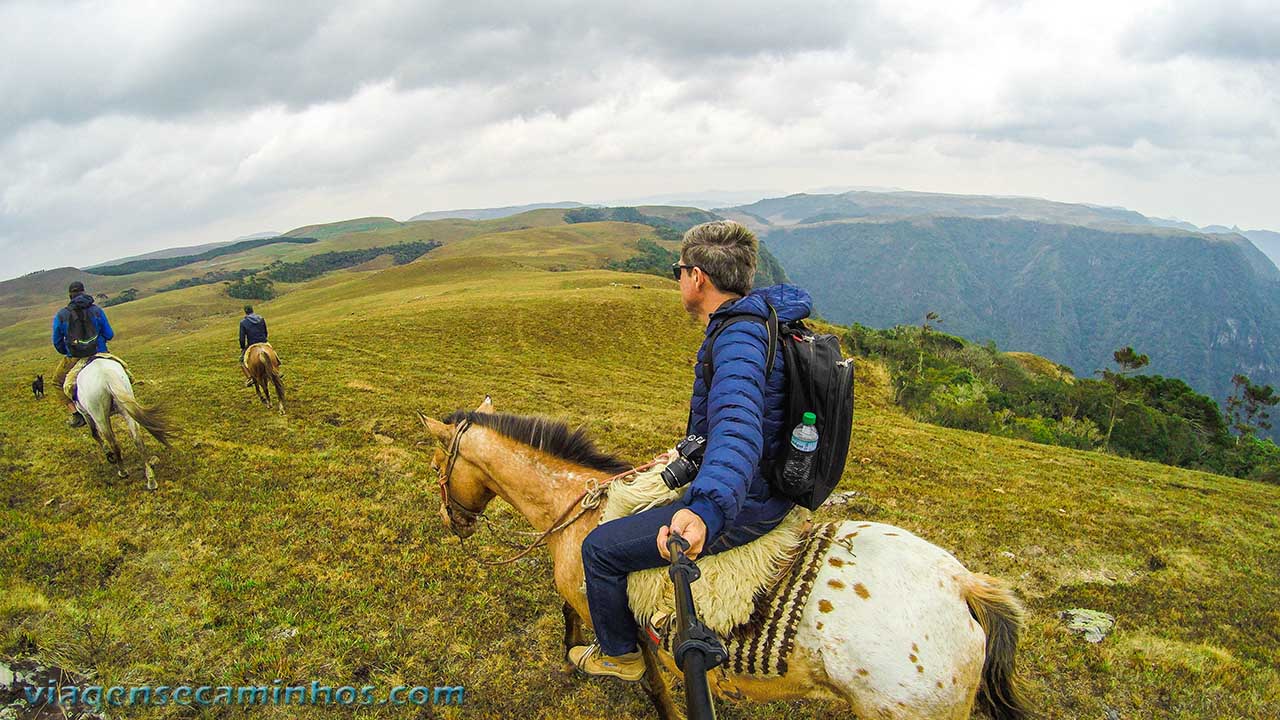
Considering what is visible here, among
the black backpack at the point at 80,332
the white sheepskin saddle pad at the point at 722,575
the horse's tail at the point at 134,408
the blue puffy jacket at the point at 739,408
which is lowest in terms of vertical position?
the white sheepskin saddle pad at the point at 722,575

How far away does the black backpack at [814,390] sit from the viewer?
9.34 ft

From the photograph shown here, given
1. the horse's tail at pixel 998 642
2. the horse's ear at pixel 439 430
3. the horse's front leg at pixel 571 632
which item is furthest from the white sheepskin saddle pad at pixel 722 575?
the horse's front leg at pixel 571 632

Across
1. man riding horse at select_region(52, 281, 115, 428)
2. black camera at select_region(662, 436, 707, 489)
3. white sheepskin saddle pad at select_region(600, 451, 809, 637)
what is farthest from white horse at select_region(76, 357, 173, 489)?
black camera at select_region(662, 436, 707, 489)

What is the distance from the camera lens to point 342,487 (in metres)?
9.50

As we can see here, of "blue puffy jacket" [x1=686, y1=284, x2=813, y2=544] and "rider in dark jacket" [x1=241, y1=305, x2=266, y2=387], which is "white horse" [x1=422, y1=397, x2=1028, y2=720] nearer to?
"blue puffy jacket" [x1=686, y1=284, x2=813, y2=544]

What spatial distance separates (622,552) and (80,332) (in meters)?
11.4

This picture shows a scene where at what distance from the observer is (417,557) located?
747 centimetres

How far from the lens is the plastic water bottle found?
2852 millimetres

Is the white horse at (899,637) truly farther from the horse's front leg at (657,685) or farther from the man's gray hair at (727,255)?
the man's gray hair at (727,255)

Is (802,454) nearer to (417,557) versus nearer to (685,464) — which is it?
(685,464)

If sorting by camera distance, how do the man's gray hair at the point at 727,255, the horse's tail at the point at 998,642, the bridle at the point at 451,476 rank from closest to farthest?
the man's gray hair at the point at 727,255
the horse's tail at the point at 998,642
the bridle at the point at 451,476

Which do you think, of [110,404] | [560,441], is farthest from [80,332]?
[560,441]

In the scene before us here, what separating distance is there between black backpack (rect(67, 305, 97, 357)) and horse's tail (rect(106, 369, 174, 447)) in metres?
0.69

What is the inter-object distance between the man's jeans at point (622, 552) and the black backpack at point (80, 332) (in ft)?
36.1
